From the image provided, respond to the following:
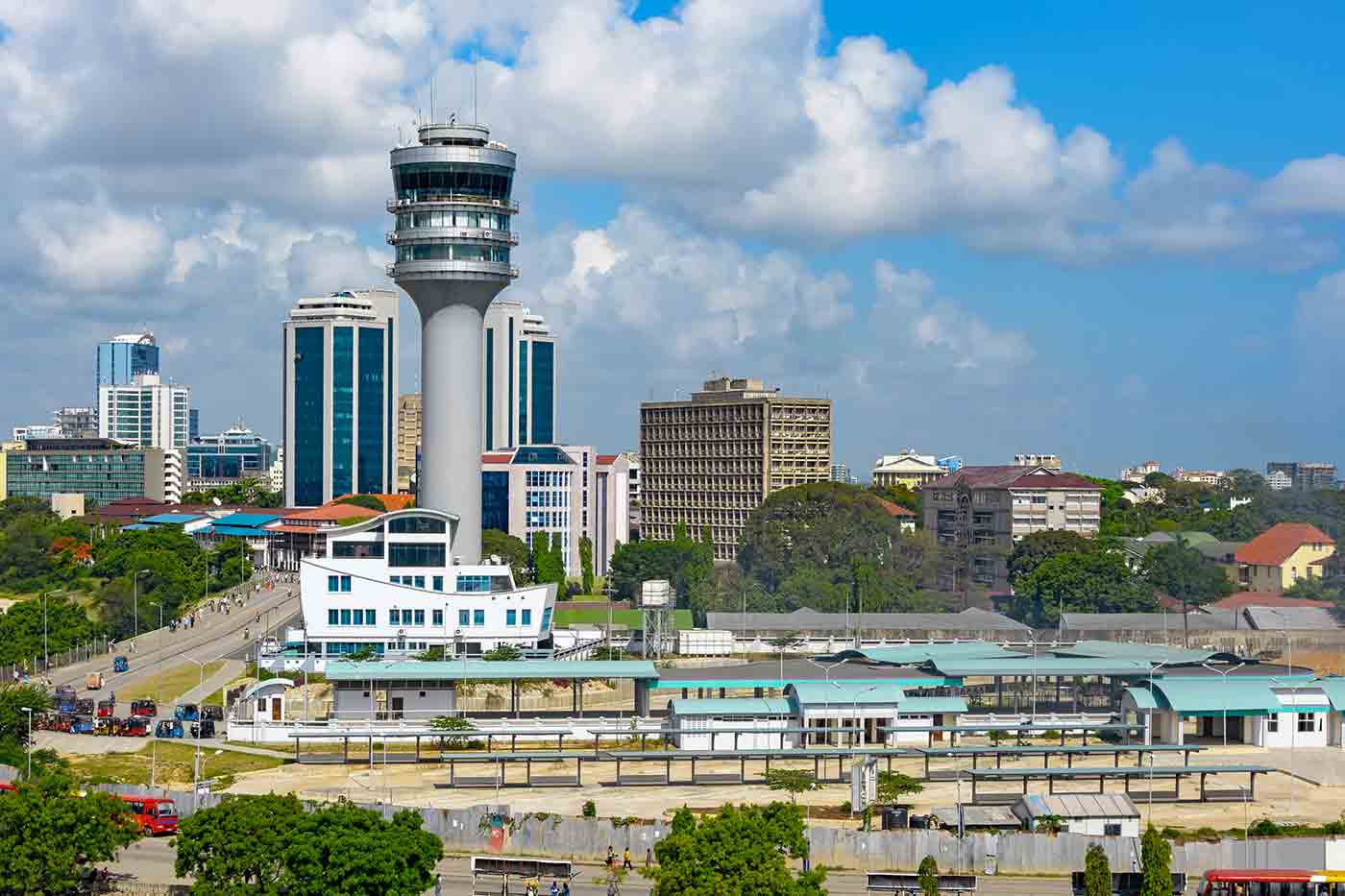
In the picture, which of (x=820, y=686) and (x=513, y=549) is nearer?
(x=820, y=686)

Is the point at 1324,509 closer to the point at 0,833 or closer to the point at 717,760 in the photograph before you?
the point at 717,760

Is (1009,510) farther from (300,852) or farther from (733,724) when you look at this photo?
(300,852)

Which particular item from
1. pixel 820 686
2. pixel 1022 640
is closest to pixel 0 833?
pixel 820 686

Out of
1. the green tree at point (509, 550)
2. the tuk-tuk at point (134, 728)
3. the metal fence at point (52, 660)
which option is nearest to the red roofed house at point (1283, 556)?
the green tree at point (509, 550)

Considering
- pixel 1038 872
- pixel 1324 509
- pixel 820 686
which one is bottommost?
pixel 1038 872

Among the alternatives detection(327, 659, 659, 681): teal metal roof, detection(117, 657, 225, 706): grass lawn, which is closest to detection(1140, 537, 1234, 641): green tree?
→ detection(327, 659, 659, 681): teal metal roof

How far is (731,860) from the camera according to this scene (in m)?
55.8

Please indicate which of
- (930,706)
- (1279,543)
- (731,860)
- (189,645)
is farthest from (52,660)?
(1279,543)

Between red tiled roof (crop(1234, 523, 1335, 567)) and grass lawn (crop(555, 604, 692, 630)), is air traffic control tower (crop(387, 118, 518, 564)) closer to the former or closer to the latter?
grass lawn (crop(555, 604, 692, 630))

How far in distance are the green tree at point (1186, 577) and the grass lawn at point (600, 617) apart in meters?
41.0

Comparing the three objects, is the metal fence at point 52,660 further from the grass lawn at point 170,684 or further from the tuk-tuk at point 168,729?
the tuk-tuk at point 168,729

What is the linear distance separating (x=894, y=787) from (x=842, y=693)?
15.0 m

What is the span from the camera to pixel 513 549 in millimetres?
179125

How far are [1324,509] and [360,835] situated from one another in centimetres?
13924
